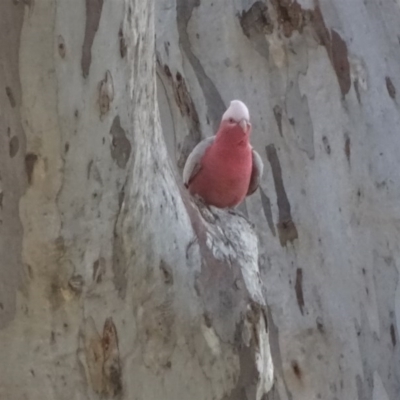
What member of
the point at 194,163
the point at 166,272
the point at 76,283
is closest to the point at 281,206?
the point at 194,163

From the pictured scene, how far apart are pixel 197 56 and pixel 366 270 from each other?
23.9 inches

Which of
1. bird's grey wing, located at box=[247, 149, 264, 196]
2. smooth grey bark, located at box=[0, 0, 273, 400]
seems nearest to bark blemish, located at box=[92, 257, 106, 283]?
smooth grey bark, located at box=[0, 0, 273, 400]

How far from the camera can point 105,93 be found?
1.02 metres

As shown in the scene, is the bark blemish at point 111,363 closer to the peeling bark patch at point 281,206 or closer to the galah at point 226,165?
the galah at point 226,165

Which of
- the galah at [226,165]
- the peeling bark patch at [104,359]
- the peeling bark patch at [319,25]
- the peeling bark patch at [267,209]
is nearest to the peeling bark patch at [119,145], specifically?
the peeling bark patch at [104,359]

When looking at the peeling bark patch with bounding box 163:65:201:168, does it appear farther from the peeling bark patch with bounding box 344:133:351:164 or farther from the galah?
the peeling bark patch with bounding box 344:133:351:164

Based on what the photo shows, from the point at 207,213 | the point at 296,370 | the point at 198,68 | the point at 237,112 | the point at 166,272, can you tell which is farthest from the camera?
the point at 198,68

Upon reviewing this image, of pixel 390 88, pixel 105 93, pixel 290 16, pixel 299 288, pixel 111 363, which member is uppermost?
pixel 290 16

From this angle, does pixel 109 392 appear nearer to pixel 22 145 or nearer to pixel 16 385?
pixel 16 385

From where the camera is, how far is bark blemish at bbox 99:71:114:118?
102 centimetres

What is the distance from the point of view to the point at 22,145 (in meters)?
0.99

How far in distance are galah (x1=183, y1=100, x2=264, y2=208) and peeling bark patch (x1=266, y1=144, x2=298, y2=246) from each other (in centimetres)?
14

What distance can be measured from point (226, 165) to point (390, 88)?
18.8 inches

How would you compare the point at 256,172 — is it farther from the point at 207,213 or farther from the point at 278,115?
the point at 207,213
